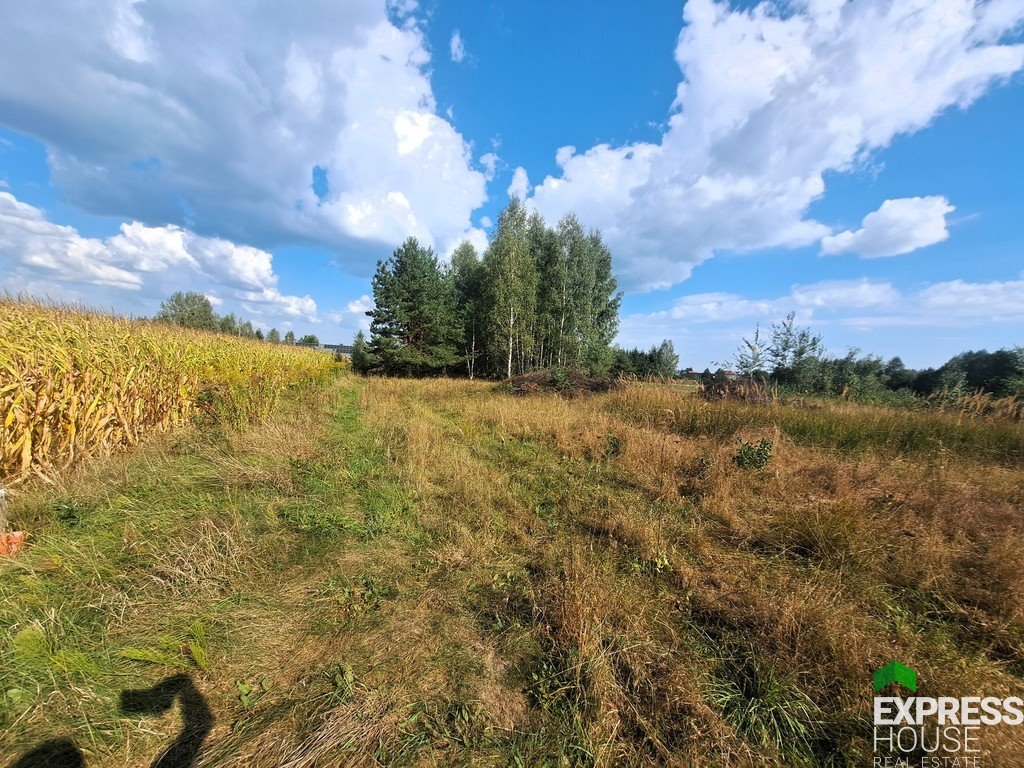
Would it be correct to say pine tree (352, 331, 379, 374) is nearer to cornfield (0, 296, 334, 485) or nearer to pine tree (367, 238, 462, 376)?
pine tree (367, 238, 462, 376)

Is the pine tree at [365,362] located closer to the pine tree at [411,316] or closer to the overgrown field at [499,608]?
the pine tree at [411,316]

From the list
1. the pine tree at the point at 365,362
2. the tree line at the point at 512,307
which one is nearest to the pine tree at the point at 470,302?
the tree line at the point at 512,307

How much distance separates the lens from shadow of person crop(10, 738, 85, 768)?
144cm

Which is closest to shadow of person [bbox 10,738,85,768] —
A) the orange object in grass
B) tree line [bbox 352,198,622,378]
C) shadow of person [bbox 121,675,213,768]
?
shadow of person [bbox 121,675,213,768]

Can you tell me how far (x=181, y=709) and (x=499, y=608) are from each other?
1853 millimetres

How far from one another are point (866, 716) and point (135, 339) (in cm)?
990

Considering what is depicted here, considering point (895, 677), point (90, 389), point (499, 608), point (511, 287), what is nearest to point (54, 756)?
point (499, 608)

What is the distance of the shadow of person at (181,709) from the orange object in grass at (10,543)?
204 centimetres

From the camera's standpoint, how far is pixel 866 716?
1.79m

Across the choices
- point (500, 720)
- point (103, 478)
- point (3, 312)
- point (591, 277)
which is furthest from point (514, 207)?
point (500, 720)

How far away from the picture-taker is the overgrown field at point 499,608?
1.68m

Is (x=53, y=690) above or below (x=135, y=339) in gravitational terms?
below

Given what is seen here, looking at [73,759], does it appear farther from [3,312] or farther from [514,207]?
[514,207]

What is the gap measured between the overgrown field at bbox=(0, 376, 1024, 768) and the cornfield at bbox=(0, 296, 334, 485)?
0.46 meters
